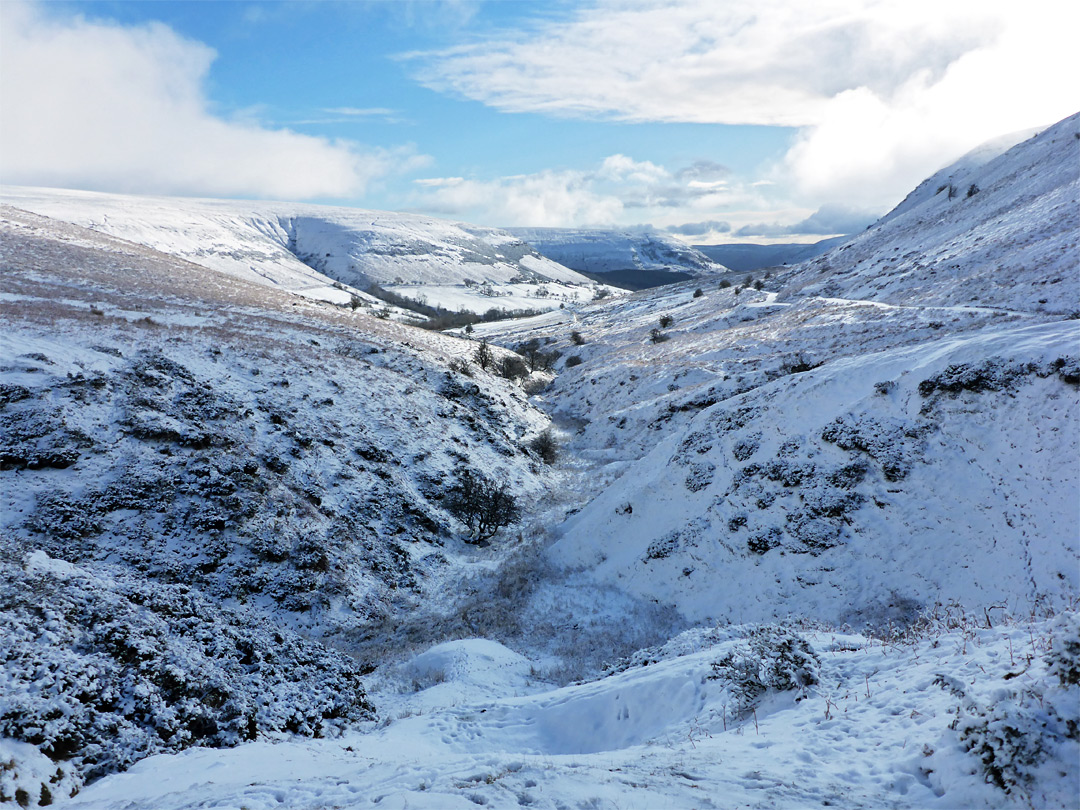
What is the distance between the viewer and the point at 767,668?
9320mm

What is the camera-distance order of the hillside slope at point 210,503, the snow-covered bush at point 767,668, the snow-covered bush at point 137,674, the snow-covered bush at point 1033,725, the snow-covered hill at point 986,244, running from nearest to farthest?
1. the snow-covered bush at point 1033,725
2. the snow-covered bush at point 137,674
3. the snow-covered bush at point 767,668
4. the hillside slope at point 210,503
5. the snow-covered hill at point 986,244

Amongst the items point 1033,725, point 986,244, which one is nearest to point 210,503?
point 1033,725

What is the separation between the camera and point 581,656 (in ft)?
51.4

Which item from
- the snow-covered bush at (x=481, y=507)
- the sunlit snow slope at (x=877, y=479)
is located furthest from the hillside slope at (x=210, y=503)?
the sunlit snow slope at (x=877, y=479)

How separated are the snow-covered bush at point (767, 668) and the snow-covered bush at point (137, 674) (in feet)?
25.3

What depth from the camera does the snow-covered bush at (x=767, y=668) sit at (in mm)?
8977

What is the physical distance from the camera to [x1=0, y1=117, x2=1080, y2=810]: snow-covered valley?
7117 millimetres

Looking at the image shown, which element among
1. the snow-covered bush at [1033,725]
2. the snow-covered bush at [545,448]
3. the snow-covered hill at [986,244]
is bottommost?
the snow-covered bush at [545,448]

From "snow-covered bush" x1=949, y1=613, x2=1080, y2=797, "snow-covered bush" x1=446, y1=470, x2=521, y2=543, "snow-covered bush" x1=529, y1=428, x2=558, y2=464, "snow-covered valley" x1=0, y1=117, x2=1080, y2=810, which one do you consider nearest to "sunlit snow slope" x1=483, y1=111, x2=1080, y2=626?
"snow-covered valley" x1=0, y1=117, x2=1080, y2=810

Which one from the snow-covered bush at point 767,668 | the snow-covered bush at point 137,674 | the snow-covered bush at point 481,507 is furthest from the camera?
the snow-covered bush at point 481,507

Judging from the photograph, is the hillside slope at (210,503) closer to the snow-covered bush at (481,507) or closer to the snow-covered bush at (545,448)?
the snow-covered bush at (481,507)

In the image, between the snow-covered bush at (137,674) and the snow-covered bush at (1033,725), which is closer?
the snow-covered bush at (1033,725)

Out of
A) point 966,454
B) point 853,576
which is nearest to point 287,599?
point 853,576

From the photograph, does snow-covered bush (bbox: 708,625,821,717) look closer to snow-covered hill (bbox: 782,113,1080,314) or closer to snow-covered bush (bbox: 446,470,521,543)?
snow-covered bush (bbox: 446,470,521,543)
